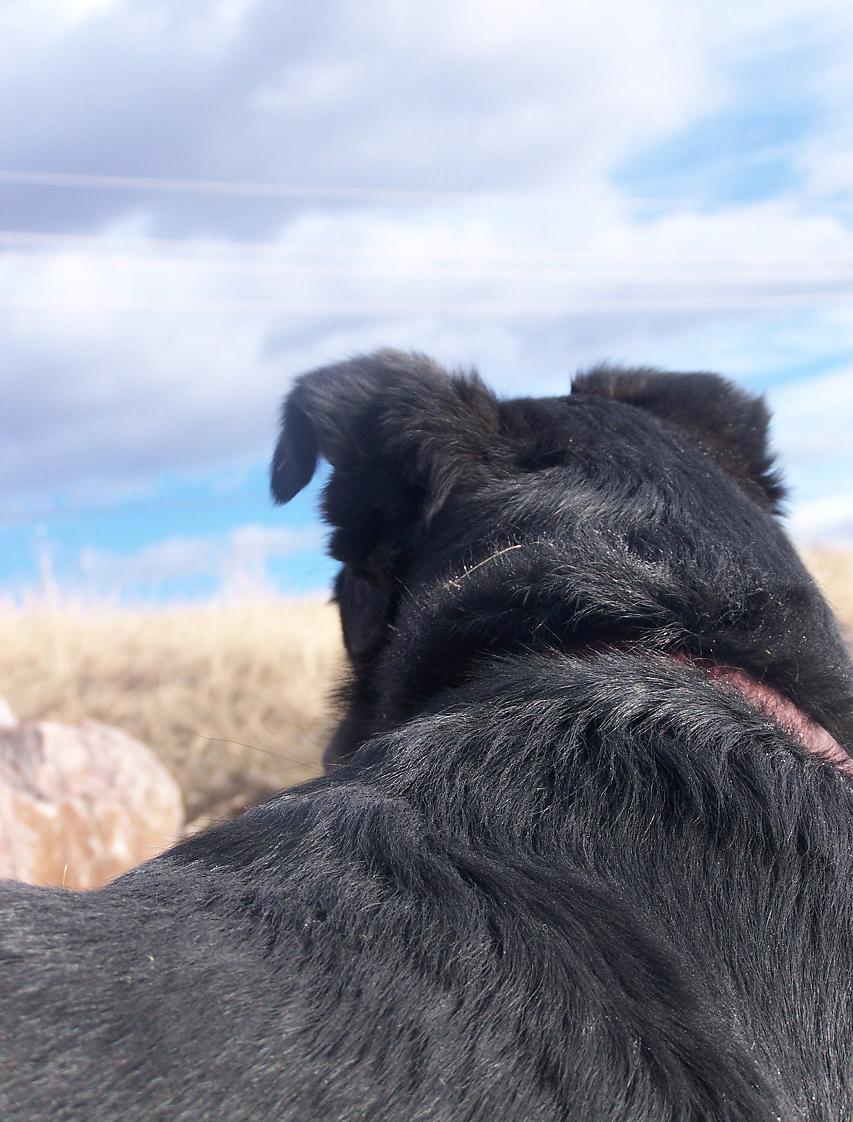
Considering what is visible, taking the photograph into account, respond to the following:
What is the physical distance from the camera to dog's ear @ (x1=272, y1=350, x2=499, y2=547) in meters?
2.59

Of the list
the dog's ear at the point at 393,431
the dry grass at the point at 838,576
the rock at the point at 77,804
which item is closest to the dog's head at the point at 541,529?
the dog's ear at the point at 393,431

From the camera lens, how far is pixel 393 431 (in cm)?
264

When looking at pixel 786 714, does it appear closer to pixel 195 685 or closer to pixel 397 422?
pixel 397 422

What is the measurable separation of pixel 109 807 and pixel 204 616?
16.5ft

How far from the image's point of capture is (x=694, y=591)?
7.21ft

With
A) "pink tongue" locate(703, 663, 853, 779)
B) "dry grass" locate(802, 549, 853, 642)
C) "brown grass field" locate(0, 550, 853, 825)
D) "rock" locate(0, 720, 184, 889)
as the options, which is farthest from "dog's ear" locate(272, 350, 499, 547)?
"dry grass" locate(802, 549, 853, 642)

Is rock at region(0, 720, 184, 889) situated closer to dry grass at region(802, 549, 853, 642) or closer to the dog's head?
the dog's head

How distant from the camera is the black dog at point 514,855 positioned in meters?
1.40

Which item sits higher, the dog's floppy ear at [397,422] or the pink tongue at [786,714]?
the dog's floppy ear at [397,422]

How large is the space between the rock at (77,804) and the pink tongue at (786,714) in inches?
155

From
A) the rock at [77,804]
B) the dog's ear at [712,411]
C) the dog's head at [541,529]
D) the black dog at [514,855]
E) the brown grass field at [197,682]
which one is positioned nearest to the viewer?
the black dog at [514,855]

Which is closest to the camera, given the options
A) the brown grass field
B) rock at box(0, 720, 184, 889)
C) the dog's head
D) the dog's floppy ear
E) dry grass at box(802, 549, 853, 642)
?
the dog's head

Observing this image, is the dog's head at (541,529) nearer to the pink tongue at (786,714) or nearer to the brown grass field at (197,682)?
the pink tongue at (786,714)

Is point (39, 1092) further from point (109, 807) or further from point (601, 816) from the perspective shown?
point (109, 807)
